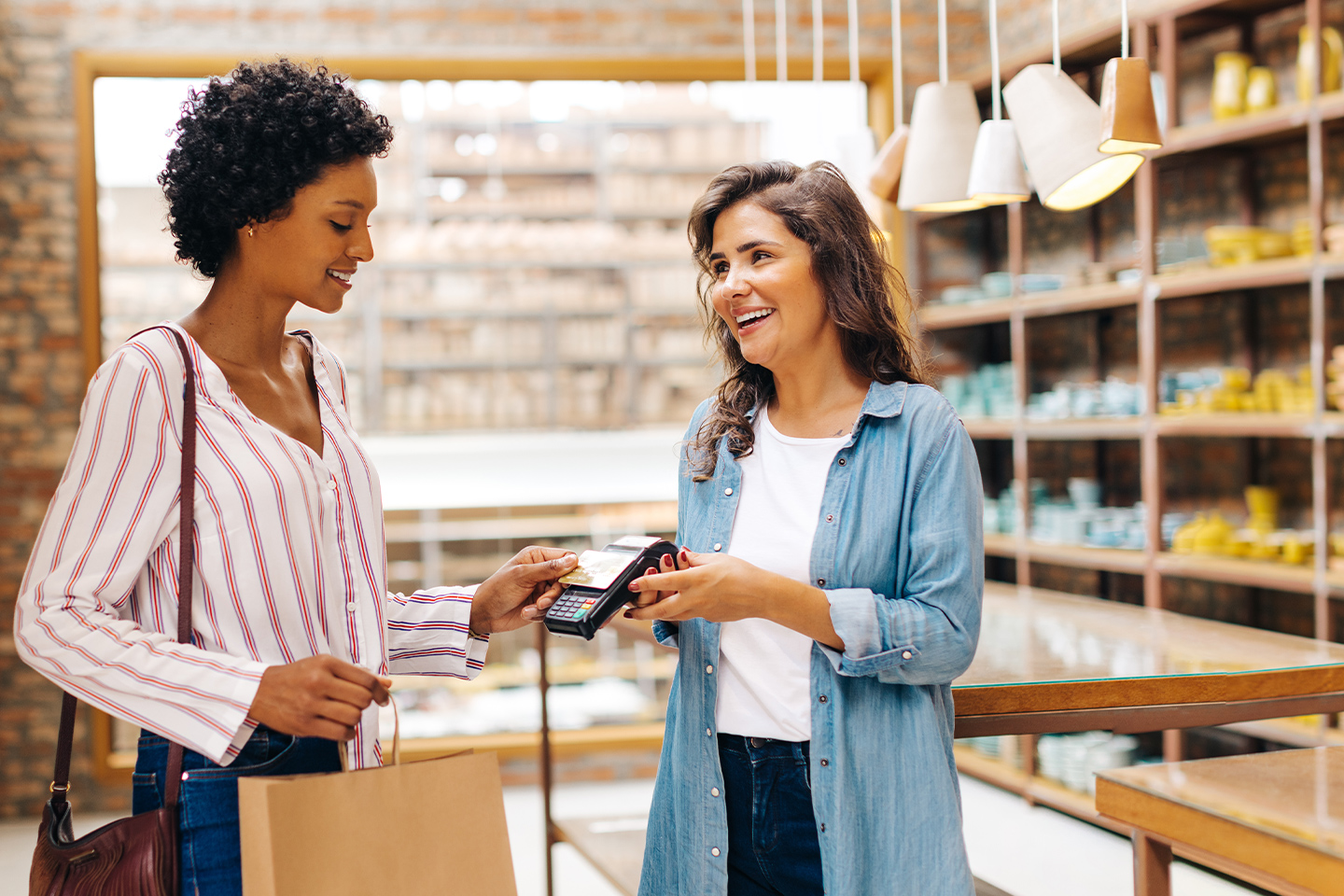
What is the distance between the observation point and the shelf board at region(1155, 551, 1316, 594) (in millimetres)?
3607

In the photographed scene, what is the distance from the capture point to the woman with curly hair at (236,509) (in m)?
1.22

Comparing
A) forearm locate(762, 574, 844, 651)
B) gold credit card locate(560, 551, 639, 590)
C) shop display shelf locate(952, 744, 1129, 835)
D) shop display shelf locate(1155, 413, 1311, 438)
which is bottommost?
shop display shelf locate(952, 744, 1129, 835)

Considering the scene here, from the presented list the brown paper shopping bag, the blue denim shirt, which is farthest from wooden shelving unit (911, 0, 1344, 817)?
the brown paper shopping bag

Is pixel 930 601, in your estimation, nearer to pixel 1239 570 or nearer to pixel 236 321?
pixel 236 321

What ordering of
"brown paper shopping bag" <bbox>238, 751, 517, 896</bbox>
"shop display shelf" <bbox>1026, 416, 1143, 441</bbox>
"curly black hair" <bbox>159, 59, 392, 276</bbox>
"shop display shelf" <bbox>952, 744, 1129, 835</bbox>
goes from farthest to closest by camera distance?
1. "shop display shelf" <bbox>952, 744, 1129, 835</bbox>
2. "shop display shelf" <bbox>1026, 416, 1143, 441</bbox>
3. "curly black hair" <bbox>159, 59, 392, 276</bbox>
4. "brown paper shopping bag" <bbox>238, 751, 517, 896</bbox>

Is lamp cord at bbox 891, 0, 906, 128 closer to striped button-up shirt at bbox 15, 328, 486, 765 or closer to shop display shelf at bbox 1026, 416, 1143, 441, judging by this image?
shop display shelf at bbox 1026, 416, 1143, 441

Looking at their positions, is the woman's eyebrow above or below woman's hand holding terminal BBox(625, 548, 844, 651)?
above

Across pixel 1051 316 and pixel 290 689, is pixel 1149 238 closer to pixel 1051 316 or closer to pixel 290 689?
pixel 1051 316

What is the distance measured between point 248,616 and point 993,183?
2069 mm

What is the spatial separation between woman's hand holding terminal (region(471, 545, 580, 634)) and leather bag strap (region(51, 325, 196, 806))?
1.57 feet

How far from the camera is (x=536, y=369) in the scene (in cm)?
590

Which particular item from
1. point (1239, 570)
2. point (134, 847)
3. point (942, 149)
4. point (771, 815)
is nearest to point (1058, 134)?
point (942, 149)

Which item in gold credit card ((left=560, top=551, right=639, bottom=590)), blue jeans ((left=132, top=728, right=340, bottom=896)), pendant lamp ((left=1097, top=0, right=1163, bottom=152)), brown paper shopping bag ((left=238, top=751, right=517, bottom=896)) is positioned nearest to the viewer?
brown paper shopping bag ((left=238, top=751, right=517, bottom=896))

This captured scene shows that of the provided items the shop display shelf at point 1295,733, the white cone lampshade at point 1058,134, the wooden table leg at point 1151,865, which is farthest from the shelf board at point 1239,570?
the wooden table leg at point 1151,865
